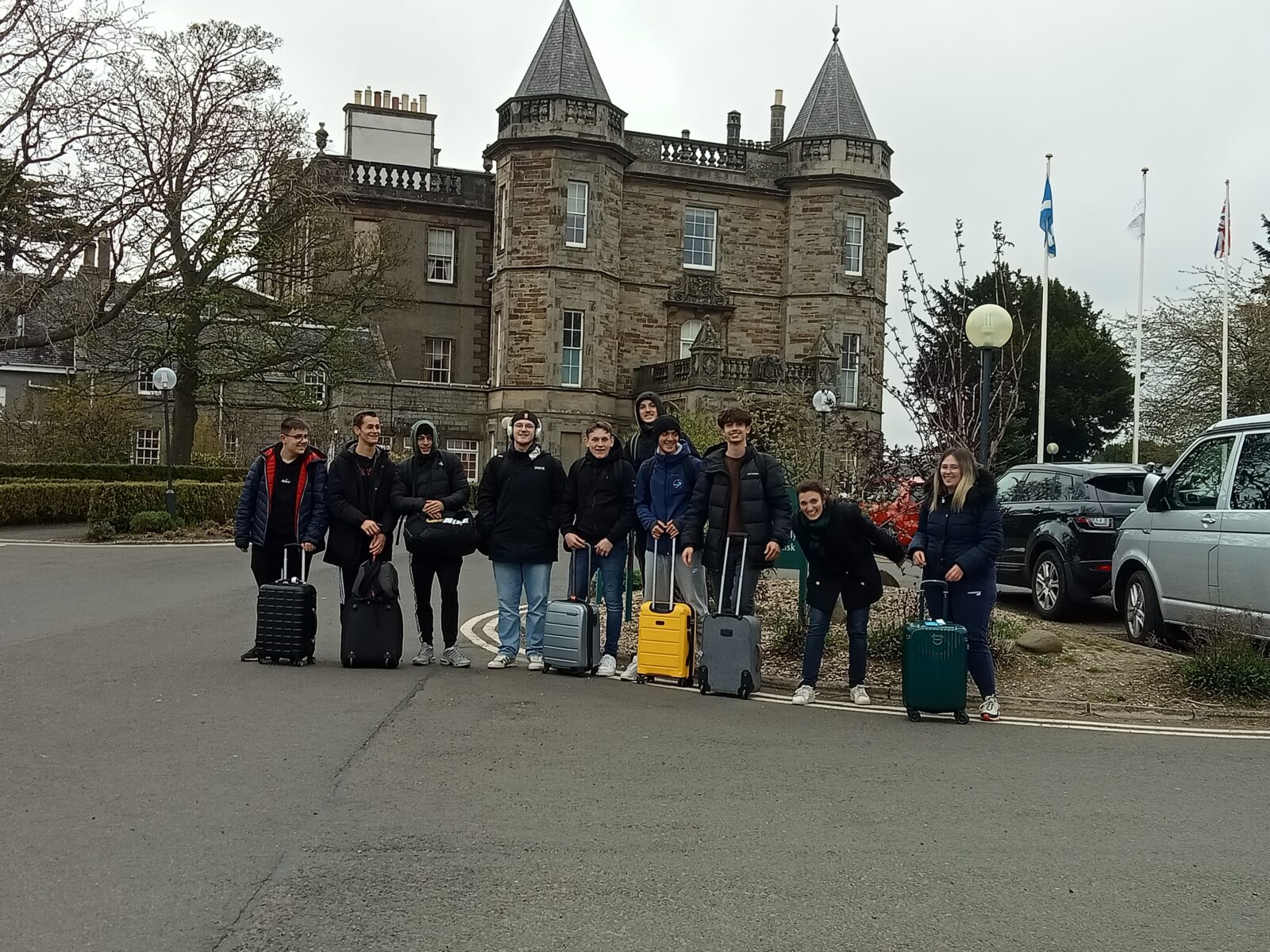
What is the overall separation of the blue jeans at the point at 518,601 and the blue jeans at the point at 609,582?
0.25 m

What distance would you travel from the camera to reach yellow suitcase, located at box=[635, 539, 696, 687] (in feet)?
31.7

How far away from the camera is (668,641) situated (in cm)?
967

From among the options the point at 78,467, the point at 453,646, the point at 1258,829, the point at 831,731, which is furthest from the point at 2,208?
the point at 1258,829

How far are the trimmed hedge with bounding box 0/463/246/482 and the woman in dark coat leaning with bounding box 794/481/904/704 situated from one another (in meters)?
25.2

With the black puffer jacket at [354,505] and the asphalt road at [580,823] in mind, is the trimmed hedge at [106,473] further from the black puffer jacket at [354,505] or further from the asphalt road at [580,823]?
the asphalt road at [580,823]

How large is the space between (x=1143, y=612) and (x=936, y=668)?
435 cm

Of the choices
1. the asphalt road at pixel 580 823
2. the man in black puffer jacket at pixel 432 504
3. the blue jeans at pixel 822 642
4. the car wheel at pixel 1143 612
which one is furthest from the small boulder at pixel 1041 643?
the man in black puffer jacket at pixel 432 504

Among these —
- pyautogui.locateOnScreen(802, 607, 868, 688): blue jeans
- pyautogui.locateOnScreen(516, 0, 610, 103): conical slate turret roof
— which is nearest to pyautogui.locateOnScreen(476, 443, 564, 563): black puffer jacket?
pyautogui.locateOnScreen(802, 607, 868, 688): blue jeans

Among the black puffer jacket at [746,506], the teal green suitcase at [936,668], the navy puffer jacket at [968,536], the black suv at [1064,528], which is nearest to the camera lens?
the teal green suitcase at [936,668]

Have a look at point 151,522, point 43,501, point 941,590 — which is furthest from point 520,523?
point 43,501

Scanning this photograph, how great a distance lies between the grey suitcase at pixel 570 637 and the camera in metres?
9.82

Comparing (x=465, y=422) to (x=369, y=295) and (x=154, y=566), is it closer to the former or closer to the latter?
(x=369, y=295)

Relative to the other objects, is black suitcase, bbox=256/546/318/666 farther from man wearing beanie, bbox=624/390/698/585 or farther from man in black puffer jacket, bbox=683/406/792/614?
man in black puffer jacket, bbox=683/406/792/614

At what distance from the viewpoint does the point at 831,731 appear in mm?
8070
